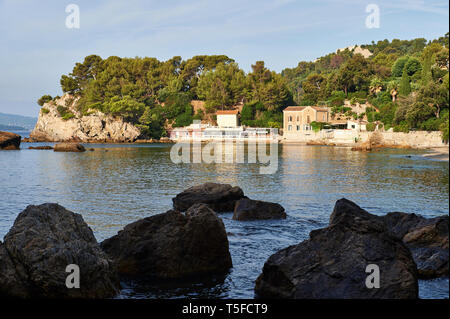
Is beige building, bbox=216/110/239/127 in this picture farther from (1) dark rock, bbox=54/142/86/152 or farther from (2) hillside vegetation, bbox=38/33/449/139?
(1) dark rock, bbox=54/142/86/152

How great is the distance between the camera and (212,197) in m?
17.8

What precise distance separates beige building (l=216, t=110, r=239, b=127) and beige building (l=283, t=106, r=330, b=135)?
14134 mm

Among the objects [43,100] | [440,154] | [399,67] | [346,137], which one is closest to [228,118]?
[346,137]

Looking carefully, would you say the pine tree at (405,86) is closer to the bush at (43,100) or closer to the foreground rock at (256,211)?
the foreground rock at (256,211)

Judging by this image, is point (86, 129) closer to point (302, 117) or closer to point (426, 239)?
point (302, 117)

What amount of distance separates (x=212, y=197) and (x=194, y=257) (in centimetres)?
818

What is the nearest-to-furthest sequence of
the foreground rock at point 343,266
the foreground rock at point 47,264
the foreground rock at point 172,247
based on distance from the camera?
the foreground rock at point 343,266, the foreground rock at point 47,264, the foreground rock at point 172,247

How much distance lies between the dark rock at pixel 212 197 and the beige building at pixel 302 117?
232 feet

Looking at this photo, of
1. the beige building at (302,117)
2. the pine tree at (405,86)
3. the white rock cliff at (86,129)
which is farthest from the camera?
the white rock cliff at (86,129)

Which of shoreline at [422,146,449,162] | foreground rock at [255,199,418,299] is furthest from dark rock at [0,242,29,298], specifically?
shoreline at [422,146,449,162]

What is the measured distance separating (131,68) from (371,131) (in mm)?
63847

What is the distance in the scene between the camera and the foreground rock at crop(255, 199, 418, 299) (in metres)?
7.11

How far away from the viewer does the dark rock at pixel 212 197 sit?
57.6 feet

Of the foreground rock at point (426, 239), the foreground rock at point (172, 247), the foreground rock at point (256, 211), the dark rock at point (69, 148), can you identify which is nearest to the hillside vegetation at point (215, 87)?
the dark rock at point (69, 148)
